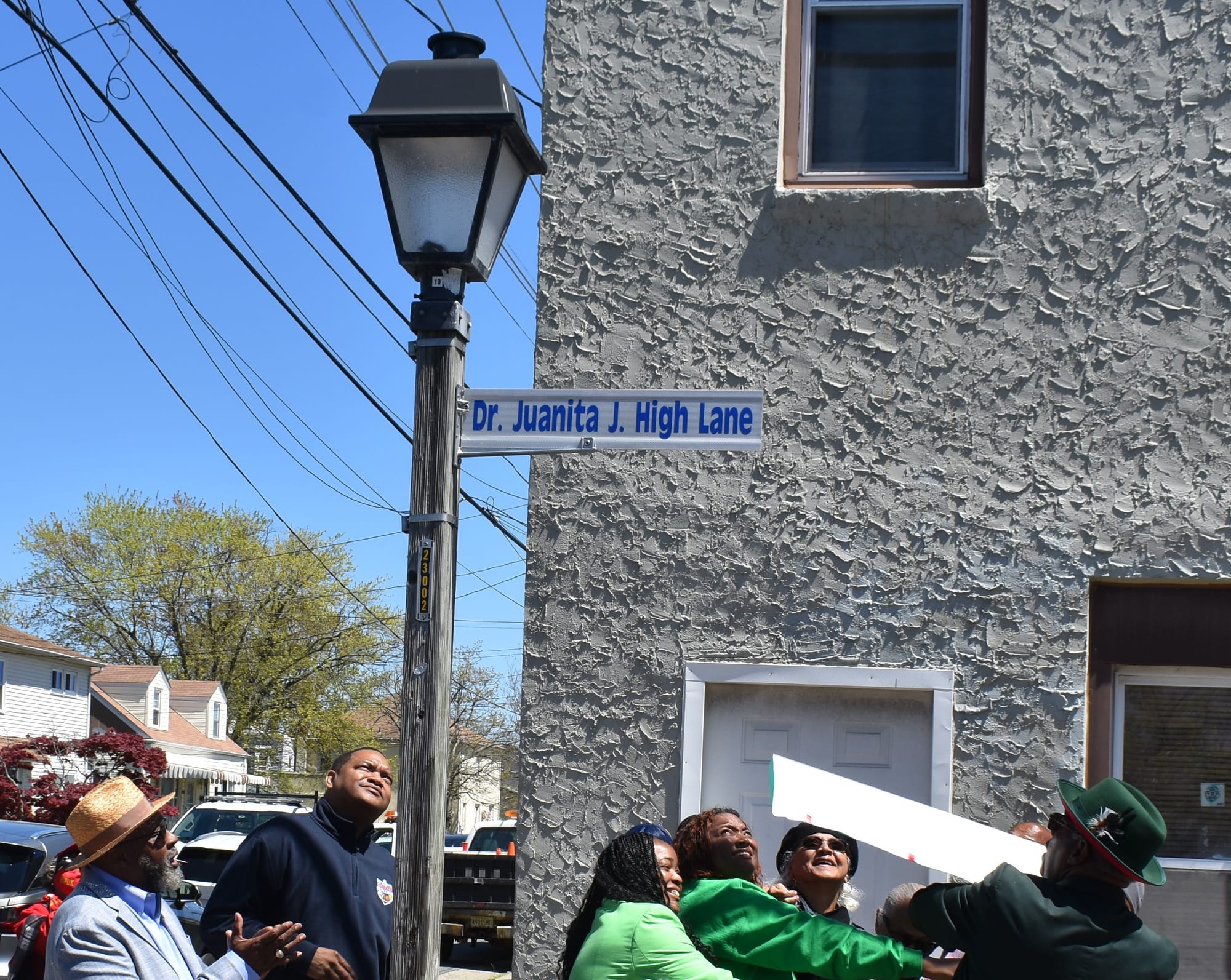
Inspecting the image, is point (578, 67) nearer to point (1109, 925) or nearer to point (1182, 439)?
point (1182, 439)

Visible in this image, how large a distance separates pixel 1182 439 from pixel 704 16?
2.54 metres

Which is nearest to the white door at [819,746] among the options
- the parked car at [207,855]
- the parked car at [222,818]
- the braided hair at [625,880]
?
the braided hair at [625,880]

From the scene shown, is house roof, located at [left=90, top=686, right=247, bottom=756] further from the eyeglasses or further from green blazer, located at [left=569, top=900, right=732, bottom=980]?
green blazer, located at [left=569, top=900, right=732, bottom=980]

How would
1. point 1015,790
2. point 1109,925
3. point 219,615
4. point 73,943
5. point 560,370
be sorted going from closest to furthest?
point 1109,925 → point 73,943 → point 1015,790 → point 560,370 → point 219,615

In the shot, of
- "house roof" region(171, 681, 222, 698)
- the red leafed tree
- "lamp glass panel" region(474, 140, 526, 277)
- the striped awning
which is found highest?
"lamp glass panel" region(474, 140, 526, 277)

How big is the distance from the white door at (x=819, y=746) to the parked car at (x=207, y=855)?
1197cm

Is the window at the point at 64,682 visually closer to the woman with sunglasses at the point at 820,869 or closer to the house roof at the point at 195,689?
the house roof at the point at 195,689

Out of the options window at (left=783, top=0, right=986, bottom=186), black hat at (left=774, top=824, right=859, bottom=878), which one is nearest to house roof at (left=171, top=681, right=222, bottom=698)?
window at (left=783, top=0, right=986, bottom=186)

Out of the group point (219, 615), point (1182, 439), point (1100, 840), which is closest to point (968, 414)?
point (1182, 439)

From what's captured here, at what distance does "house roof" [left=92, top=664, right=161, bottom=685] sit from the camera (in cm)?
4909

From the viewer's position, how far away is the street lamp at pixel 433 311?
3732 millimetres

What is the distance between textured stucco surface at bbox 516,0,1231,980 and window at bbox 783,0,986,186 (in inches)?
6.2

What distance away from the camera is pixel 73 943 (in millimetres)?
3564

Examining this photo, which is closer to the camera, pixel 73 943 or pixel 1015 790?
pixel 73 943
